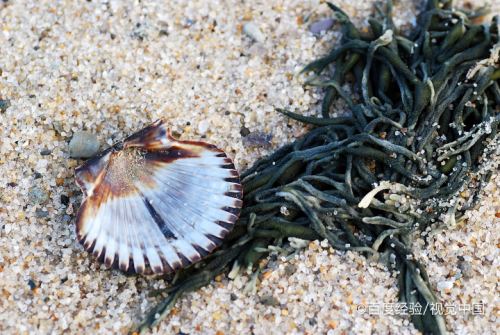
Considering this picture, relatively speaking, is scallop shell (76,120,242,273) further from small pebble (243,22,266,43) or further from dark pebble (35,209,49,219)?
small pebble (243,22,266,43)

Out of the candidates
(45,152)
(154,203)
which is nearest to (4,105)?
(45,152)

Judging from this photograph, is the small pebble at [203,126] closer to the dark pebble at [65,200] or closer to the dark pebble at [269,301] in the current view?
the dark pebble at [65,200]

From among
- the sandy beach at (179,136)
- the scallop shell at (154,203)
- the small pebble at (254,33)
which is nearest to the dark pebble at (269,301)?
the sandy beach at (179,136)

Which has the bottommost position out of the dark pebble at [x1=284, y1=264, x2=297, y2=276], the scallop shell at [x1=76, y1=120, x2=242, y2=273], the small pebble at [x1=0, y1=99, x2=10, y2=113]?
the dark pebble at [x1=284, y1=264, x2=297, y2=276]

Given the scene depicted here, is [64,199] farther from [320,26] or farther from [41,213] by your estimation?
[320,26]

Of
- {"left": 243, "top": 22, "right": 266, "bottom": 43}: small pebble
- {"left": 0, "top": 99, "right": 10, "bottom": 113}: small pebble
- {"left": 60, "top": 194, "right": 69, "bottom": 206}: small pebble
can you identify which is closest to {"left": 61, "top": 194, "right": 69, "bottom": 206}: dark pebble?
{"left": 60, "top": 194, "right": 69, "bottom": 206}: small pebble

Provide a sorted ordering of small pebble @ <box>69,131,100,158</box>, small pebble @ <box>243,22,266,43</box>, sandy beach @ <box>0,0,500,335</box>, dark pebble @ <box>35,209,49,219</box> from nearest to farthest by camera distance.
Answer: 1. sandy beach @ <box>0,0,500,335</box>
2. dark pebble @ <box>35,209,49,219</box>
3. small pebble @ <box>69,131,100,158</box>
4. small pebble @ <box>243,22,266,43</box>

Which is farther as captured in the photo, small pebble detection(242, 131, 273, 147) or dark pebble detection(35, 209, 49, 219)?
small pebble detection(242, 131, 273, 147)
